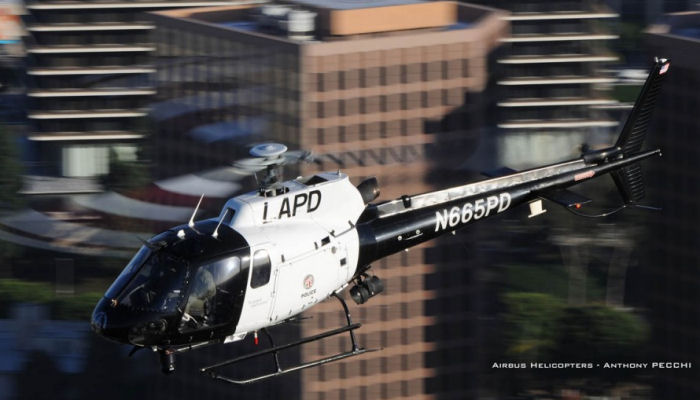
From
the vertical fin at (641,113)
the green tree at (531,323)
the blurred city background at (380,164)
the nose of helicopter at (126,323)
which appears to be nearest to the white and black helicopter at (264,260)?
the nose of helicopter at (126,323)

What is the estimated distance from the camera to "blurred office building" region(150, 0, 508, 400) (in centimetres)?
8550

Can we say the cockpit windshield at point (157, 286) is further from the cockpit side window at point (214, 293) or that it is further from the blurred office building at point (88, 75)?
the blurred office building at point (88, 75)

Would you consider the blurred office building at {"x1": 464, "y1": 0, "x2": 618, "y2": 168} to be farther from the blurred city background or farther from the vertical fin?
the vertical fin

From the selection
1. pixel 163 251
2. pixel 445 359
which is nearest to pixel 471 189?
pixel 163 251

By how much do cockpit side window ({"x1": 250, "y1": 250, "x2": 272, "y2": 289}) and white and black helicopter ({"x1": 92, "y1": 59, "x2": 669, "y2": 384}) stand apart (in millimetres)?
26

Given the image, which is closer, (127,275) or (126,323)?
(126,323)

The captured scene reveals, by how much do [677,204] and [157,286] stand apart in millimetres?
76010

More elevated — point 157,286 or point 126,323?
point 157,286

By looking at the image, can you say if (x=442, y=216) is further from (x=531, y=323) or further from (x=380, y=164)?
(x=531, y=323)

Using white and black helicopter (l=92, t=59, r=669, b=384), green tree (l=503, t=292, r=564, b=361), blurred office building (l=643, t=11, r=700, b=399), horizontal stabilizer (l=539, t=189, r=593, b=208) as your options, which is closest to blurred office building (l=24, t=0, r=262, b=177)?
green tree (l=503, t=292, r=564, b=361)

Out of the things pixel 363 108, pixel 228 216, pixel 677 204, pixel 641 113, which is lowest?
pixel 677 204

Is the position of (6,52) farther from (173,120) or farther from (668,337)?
(668,337)

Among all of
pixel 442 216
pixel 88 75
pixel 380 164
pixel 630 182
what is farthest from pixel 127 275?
pixel 88 75

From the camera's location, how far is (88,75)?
422 feet
